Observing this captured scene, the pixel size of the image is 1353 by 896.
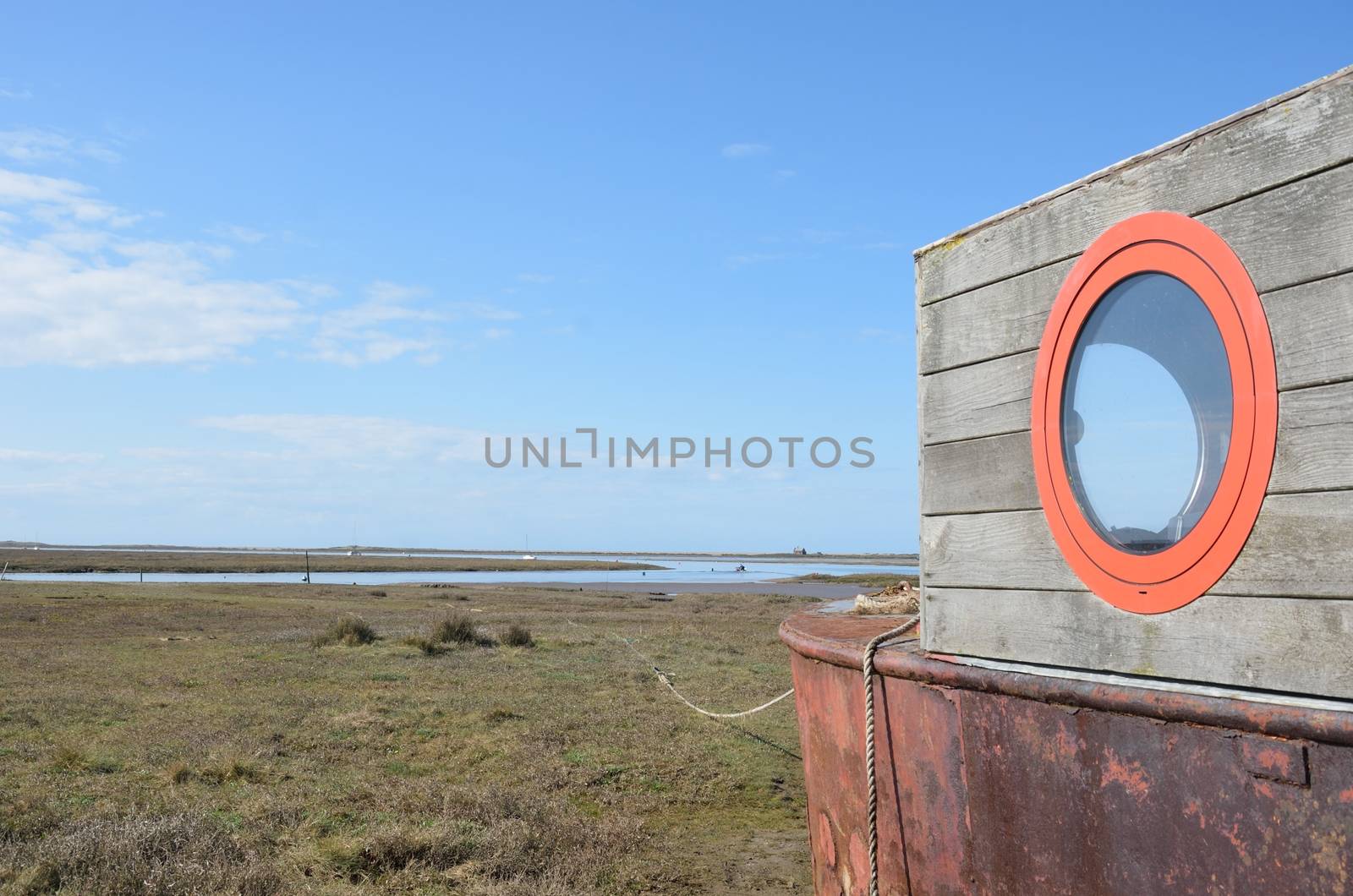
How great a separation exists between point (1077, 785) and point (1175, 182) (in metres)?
1.22

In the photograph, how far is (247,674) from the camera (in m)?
10.8

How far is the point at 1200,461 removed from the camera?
6.20ft

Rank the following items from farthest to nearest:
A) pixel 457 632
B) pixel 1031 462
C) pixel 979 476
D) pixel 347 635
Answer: pixel 457 632, pixel 347 635, pixel 979 476, pixel 1031 462

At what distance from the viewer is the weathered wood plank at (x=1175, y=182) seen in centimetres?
164

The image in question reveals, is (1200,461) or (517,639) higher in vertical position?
(1200,461)

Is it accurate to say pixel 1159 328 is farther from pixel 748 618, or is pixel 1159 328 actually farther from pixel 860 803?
pixel 748 618

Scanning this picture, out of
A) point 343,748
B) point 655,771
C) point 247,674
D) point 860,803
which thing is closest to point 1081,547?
point 860,803

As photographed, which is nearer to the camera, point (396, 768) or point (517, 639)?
point (396, 768)

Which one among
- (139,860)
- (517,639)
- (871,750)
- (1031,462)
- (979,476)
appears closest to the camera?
(1031,462)

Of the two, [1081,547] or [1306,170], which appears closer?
[1306,170]

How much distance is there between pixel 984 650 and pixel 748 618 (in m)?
19.6

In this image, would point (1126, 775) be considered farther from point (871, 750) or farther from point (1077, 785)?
point (871, 750)

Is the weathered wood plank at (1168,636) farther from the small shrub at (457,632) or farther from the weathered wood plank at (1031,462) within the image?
the small shrub at (457,632)

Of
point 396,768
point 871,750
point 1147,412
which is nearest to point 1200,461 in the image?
point 1147,412
